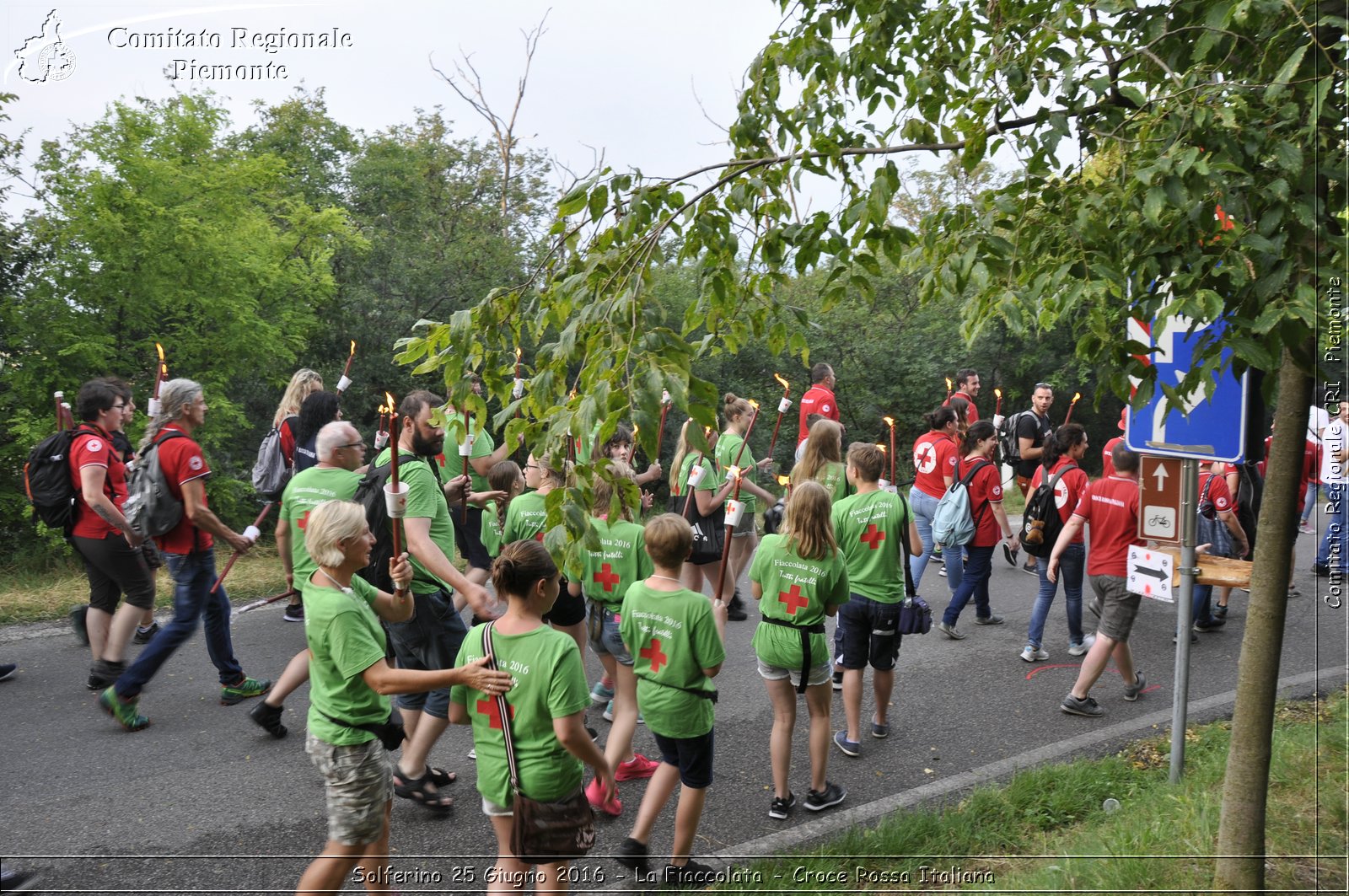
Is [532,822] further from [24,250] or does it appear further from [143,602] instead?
[24,250]

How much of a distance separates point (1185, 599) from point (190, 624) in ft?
17.9

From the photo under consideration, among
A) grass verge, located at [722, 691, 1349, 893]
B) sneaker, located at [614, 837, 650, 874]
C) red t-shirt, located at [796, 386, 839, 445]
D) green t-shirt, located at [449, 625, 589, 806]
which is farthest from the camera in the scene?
red t-shirt, located at [796, 386, 839, 445]

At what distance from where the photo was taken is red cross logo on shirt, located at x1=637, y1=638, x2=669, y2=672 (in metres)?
4.07

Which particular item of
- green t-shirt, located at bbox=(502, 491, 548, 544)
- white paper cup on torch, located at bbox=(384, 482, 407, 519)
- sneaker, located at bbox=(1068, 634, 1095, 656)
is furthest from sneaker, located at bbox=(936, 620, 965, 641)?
white paper cup on torch, located at bbox=(384, 482, 407, 519)

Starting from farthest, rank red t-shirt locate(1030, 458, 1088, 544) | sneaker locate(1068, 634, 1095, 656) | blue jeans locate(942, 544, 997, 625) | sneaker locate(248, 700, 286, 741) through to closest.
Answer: blue jeans locate(942, 544, 997, 625), sneaker locate(1068, 634, 1095, 656), red t-shirt locate(1030, 458, 1088, 544), sneaker locate(248, 700, 286, 741)

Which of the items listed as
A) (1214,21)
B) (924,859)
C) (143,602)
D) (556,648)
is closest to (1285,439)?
(1214,21)

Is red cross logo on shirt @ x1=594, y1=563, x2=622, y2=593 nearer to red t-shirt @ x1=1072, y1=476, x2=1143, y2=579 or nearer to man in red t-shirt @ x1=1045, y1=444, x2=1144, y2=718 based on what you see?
man in red t-shirt @ x1=1045, y1=444, x2=1144, y2=718

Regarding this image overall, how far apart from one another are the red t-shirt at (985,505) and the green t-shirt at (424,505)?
4.34 m

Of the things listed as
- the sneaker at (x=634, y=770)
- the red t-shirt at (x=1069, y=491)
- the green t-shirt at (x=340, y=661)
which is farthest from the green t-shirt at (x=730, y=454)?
the green t-shirt at (x=340, y=661)

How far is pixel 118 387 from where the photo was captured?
643 cm

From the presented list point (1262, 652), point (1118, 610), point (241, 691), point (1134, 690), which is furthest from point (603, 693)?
point (1262, 652)

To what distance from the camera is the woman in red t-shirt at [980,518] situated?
7660mm

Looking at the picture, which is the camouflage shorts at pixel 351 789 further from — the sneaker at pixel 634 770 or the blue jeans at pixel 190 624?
the blue jeans at pixel 190 624

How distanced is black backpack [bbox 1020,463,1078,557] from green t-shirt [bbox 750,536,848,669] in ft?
11.1
